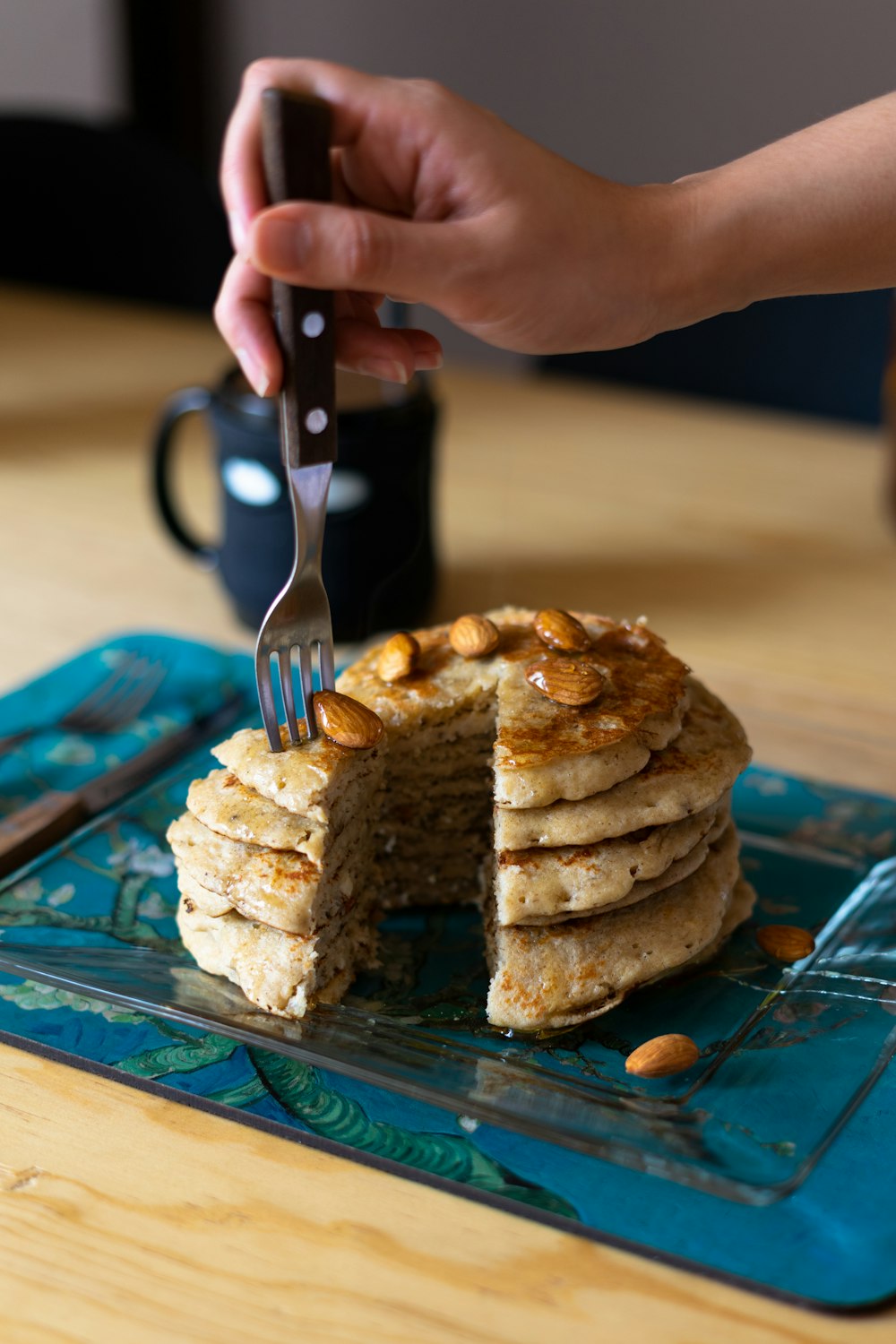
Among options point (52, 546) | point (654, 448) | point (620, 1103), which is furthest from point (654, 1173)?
point (654, 448)

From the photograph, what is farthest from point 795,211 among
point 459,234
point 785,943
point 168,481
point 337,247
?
point 168,481

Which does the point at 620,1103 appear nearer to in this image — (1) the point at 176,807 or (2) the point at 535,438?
(1) the point at 176,807

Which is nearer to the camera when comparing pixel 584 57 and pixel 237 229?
pixel 237 229

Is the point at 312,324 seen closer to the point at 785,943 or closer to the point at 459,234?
the point at 459,234

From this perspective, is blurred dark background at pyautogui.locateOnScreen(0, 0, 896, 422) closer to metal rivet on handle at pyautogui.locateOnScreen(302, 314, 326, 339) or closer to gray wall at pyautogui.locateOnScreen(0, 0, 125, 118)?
gray wall at pyautogui.locateOnScreen(0, 0, 125, 118)

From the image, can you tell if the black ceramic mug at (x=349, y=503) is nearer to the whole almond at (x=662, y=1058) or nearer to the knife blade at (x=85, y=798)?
the knife blade at (x=85, y=798)

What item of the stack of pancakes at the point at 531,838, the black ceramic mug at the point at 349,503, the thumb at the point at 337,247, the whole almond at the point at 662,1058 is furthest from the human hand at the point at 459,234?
the whole almond at the point at 662,1058
